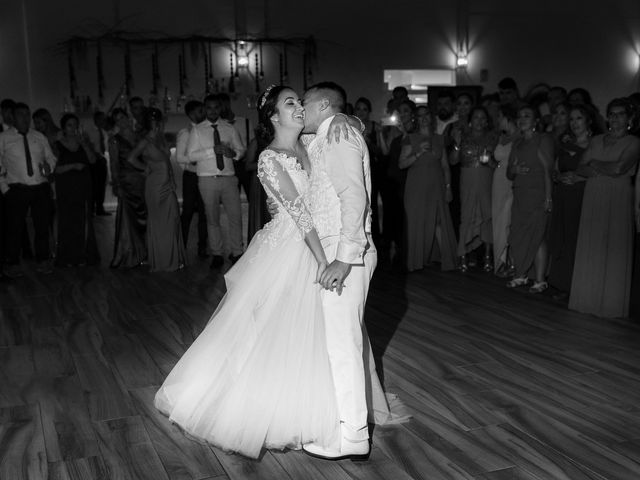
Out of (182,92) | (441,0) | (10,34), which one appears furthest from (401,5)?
(10,34)

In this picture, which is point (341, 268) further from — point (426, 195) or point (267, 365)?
point (426, 195)

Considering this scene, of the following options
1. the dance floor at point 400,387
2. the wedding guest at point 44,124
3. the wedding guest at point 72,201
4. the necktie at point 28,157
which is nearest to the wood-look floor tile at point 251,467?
the dance floor at point 400,387

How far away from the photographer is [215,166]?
6355 mm

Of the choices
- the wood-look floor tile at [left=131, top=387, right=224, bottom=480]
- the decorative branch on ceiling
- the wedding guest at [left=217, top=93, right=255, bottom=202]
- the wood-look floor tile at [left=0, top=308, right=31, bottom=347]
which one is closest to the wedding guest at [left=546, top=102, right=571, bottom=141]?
the wedding guest at [left=217, top=93, right=255, bottom=202]

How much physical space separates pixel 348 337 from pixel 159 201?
167 inches

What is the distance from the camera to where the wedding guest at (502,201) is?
18.9 ft

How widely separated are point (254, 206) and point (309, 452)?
4156 millimetres

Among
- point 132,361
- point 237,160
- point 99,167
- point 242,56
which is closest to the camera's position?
point 132,361

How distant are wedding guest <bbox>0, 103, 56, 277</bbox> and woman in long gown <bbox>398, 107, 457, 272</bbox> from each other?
3.19 m

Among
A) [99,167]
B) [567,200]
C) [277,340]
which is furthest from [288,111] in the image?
[99,167]

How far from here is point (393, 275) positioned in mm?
6000

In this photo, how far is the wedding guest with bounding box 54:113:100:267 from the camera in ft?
21.9

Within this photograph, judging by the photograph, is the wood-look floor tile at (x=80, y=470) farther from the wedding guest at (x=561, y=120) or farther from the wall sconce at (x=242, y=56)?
the wall sconce at (x=242, y=56)

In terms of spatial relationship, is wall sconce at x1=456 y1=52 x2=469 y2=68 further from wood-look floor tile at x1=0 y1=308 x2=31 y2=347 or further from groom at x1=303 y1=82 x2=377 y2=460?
groom at x1=303 y1=82 x2=377 y2=460
